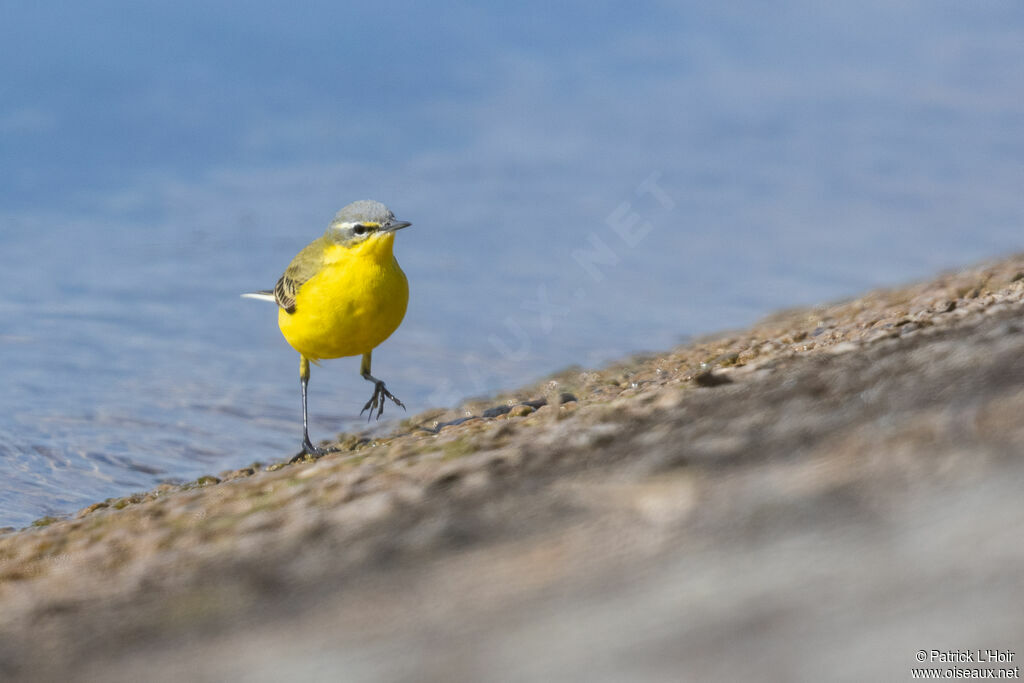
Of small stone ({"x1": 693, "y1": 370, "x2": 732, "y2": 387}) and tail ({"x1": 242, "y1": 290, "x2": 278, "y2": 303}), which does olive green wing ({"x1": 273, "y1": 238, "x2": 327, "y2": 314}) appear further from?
small stone ({"x1": 693, "y1": 370, "x2": 732, "y2": 387})

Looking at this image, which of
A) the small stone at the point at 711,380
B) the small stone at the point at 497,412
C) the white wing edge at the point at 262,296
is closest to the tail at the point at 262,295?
the white wing edge at the point at 262,296

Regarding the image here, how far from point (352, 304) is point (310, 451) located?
4.87ft

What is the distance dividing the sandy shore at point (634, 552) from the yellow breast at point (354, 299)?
7.29 ft

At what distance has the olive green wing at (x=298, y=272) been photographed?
8.43 meters

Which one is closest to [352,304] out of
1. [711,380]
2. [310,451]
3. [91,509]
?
[310,451]

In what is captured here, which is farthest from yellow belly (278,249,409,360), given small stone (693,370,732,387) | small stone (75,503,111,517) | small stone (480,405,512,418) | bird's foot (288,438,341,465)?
small stone (693,370,732,387)

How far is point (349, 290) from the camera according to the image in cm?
798

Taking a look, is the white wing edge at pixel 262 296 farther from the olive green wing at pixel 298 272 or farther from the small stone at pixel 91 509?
the small stone at pixel 91 509

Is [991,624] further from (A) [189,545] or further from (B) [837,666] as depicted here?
(A) [189,545]

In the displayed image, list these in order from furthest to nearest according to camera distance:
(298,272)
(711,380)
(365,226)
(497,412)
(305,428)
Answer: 1. (305,428)
2. (298,272)
3. (497,412)
4. (365,226)
5. (711,380)

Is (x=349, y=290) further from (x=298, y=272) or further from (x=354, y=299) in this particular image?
(x=298, y=272)

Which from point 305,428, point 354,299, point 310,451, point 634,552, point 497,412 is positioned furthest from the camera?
point 305,428

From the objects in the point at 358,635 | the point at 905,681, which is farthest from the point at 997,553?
the point at 358,635

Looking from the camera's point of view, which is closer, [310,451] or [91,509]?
[91,509]
